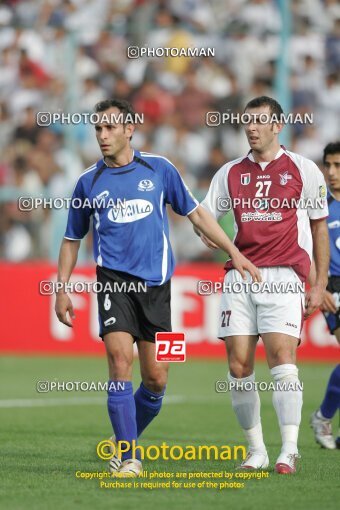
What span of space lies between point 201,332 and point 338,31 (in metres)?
5.82

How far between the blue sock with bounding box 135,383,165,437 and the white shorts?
71 cm

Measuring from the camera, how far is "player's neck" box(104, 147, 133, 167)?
7781mm

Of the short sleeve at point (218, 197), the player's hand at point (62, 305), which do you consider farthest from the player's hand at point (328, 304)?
the player's hand at point (62, 305)

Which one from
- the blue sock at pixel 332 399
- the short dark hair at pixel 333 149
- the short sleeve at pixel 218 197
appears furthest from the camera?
the blue sock at pixel 332 399

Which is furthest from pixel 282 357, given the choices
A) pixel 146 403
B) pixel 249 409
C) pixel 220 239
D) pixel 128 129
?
pixel 128 129

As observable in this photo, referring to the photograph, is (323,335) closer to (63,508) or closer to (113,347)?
(113,347)

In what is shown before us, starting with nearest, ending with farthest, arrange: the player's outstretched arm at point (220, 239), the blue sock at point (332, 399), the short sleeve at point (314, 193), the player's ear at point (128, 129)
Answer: the player's outstretched arm at point (220, 239) < the player's ear at point (128, 129) < the short sleeve at point (314, 193) < the blue sock at point (332, 399)

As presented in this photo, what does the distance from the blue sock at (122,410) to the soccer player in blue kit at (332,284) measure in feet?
9.17

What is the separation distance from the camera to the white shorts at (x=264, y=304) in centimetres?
779

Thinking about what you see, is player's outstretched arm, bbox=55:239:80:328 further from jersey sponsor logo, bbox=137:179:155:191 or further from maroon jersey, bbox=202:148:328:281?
maroon jersey, bbox=202:148:328:281

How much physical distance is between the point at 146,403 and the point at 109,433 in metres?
2.16

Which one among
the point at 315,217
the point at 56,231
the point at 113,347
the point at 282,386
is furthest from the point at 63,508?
the point at 56,231

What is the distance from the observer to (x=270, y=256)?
312 inches

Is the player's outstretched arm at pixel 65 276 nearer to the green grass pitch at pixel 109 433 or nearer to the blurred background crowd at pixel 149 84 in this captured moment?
the green grass pitch at pixel 109 433
